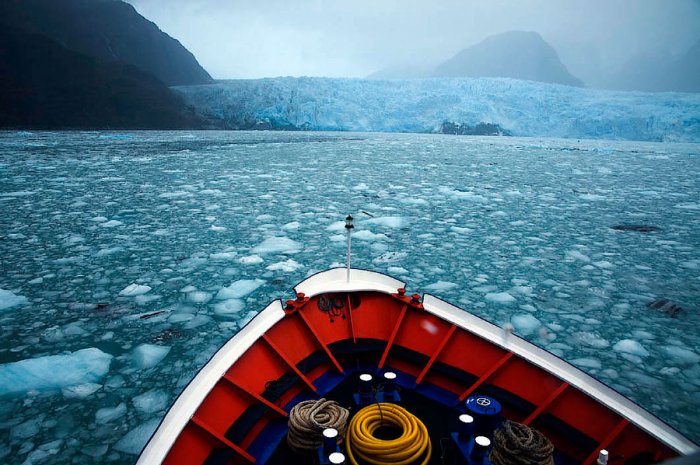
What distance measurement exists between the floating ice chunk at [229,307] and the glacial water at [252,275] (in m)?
0.03

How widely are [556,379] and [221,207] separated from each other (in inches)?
348

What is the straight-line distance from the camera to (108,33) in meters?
75.4

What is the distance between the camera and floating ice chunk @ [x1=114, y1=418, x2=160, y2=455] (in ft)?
8.82

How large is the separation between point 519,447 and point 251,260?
4879 millimetres

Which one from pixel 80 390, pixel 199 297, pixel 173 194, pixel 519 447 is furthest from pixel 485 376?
pixel 173 194

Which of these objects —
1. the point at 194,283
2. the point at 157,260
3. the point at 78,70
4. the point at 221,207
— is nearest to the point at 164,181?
the point at 221,207

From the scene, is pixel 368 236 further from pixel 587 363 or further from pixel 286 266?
pixel 587 363

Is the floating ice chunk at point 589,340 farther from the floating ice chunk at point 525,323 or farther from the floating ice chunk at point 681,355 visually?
the floating ice chunk at point 681,355

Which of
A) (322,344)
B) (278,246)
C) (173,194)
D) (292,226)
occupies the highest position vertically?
(322,344)

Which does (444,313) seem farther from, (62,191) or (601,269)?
(62,191)

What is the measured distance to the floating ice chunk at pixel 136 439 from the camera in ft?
8.82

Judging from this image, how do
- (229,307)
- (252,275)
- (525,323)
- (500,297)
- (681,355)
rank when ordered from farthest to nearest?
(252,275), (500,297), (229,307), (525,323), (681,355)

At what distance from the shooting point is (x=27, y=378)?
3320 millimetres

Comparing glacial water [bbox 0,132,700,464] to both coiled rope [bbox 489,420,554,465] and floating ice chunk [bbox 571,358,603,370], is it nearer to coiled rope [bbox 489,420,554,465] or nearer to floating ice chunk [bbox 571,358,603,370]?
floating ice chunk [bbox 571,358,603,370]
